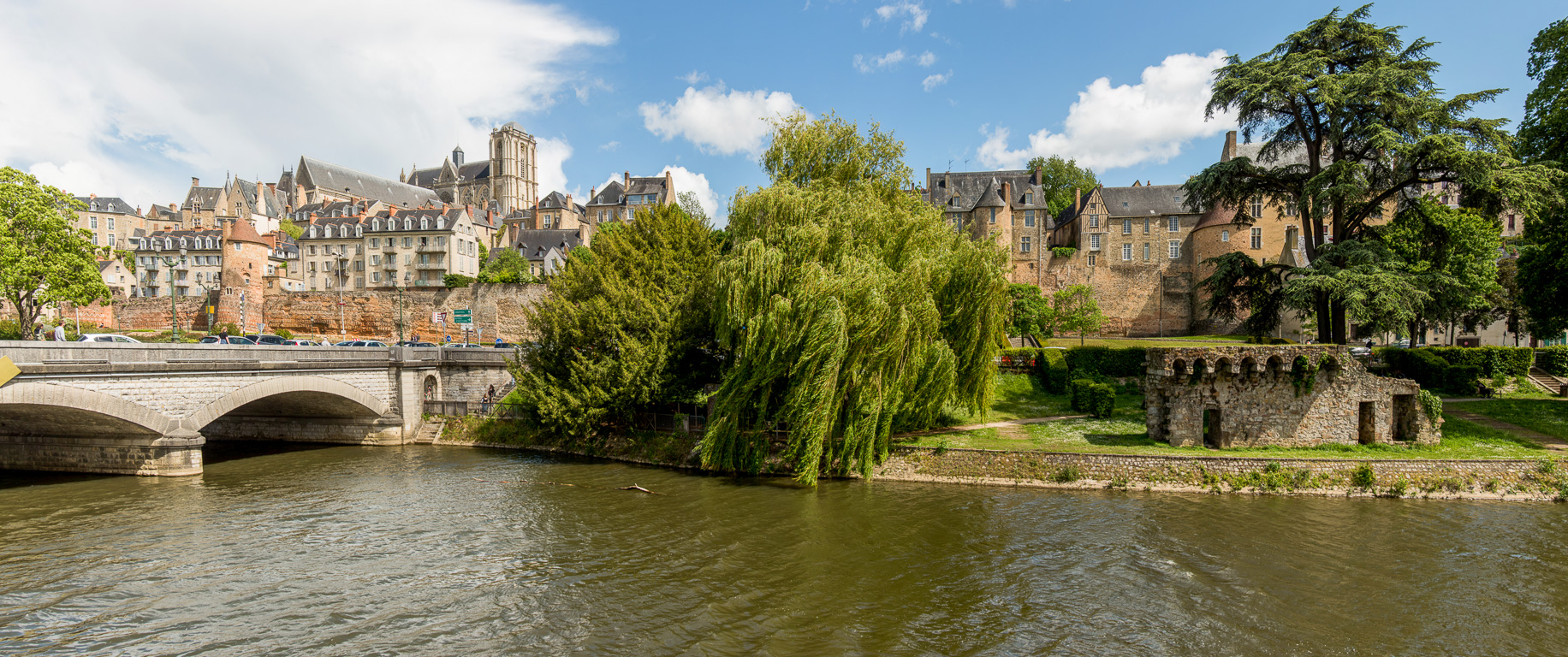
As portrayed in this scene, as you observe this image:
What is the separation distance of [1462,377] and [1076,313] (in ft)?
63.4

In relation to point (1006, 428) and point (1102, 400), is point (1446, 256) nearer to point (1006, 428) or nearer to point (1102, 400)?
point (1102, 400)

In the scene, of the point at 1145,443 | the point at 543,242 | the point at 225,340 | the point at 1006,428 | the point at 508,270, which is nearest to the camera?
the point at 1145,443

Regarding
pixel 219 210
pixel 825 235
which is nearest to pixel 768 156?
pixel 825 235

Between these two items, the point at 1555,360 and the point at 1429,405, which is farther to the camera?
the point at 1555,360

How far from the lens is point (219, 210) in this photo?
104m

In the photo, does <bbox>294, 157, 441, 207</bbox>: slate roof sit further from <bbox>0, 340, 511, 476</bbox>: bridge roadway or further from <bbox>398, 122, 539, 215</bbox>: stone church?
<bbox>0, 340, 511, 476</bbox>: bridge roadway

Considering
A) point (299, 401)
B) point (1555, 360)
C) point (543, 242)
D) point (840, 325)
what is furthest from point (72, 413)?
point (543, 242)

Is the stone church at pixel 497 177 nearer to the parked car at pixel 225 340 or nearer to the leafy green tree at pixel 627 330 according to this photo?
the parked car at pixel 225 340

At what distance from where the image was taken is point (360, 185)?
10394 cm

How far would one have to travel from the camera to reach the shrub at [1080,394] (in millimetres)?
28703

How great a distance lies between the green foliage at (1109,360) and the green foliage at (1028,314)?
723 centimetres

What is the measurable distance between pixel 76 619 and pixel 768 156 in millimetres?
22485

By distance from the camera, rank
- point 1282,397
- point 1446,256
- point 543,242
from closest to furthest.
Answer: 1. point 1282,397
2. point 1446,256
3. point 543,242

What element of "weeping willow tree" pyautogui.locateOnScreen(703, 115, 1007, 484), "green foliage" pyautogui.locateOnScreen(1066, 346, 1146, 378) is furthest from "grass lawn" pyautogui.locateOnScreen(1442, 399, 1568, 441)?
"weeping willow tree" pyautogui.locateOnScreen(703, 115, 1007, 484)
